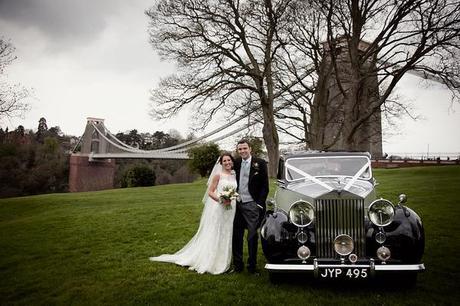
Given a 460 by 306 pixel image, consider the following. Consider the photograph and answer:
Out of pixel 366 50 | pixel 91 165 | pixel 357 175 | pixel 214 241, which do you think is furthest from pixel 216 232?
pixel 91 165

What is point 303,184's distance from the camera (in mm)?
5344

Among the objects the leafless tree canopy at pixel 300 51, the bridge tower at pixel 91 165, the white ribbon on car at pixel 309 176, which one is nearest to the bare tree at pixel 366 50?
the leafless tree canopy at pixel 300 51

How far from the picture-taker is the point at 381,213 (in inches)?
171

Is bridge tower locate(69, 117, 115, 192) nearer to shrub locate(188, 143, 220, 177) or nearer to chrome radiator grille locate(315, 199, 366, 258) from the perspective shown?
shrub locate(188, 143, 220, 177)

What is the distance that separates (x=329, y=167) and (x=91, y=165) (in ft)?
150

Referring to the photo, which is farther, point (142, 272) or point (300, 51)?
Result: point (300, 51)

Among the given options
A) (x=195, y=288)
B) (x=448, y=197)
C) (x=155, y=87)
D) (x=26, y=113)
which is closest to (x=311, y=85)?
(x=155, y=87)

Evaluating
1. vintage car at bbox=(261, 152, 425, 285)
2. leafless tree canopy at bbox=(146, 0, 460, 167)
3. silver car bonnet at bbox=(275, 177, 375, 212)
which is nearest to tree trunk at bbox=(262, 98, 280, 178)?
leafless tree canopy at bbox=(146, 0, 460, 167)

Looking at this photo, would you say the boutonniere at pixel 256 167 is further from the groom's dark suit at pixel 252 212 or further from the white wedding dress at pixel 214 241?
the white wedding dress at pixel 214 241

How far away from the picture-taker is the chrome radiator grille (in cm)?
432

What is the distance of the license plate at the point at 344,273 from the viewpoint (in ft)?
13.3

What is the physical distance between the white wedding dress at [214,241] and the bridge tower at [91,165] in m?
36.7

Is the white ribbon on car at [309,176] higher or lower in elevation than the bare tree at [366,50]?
lower

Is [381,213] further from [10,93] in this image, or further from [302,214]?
[10,93]
